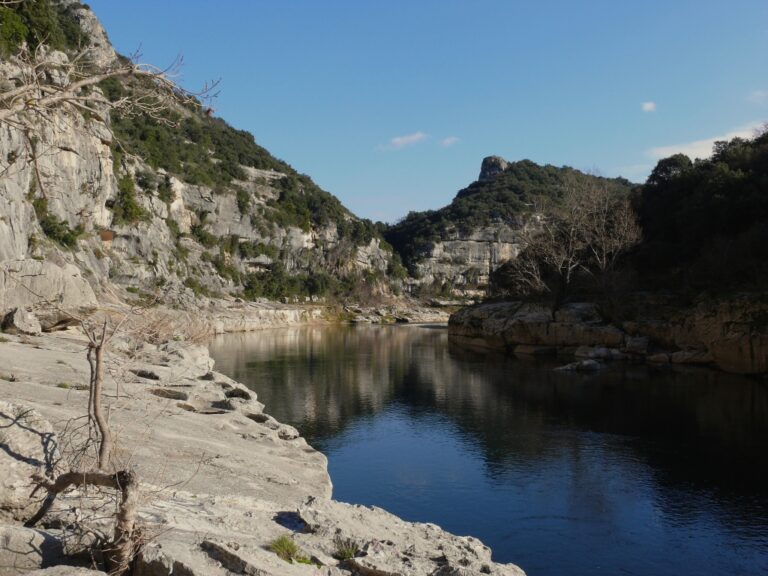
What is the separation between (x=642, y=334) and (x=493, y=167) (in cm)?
15071

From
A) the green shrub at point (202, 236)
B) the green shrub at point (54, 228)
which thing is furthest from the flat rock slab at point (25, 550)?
the green shrub at point (202, 236)

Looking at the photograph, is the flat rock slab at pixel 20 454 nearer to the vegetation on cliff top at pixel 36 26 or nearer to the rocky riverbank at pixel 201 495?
the rocky riverbank at pixel 201 495

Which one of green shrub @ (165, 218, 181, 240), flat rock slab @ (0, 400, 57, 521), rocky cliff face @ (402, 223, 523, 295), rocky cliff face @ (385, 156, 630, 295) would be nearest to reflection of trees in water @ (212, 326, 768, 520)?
flat rock slab @ (0, 400, 57, 521)

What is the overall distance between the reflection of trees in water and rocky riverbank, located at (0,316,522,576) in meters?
7.11

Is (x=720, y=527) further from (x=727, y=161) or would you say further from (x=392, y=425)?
(x=727, y=161)

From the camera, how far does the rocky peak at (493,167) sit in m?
193

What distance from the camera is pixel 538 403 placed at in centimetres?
3136

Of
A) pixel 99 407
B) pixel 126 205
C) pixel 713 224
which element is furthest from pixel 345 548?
pixel 126 205

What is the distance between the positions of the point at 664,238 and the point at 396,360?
29490 millimetres

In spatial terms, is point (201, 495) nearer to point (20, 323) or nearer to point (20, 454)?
point (20, 454)

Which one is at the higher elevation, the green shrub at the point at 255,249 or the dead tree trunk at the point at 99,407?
the green shrub at the point at 255,249

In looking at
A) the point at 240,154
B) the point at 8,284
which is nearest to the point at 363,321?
the point at 240,154

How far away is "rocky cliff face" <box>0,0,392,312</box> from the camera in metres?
55.7

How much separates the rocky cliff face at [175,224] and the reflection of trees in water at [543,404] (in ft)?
50.4
